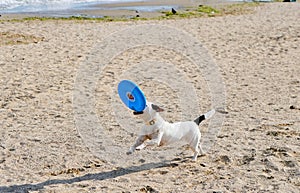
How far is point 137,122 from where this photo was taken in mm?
6609

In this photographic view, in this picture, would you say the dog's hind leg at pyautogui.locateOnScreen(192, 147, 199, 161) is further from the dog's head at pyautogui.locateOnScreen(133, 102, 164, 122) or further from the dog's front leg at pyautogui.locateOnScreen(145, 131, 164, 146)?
the dog's head at pyautogui.locateOnScreen(133, 102, 164, 122)

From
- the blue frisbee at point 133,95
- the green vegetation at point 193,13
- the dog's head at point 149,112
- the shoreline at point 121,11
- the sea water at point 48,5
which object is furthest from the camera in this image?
the sea water at point 48,5

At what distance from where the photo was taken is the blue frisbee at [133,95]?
4359mm

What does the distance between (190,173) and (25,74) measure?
5.38m

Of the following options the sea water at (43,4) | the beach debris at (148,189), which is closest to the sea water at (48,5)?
the sea water at (43,4)

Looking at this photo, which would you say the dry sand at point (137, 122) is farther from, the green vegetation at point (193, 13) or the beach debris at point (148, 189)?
the green vegetation at point (193, 13)

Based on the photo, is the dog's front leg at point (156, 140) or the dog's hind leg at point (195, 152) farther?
the dog's hind leg at point (195, 152)

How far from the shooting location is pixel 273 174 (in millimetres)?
4660

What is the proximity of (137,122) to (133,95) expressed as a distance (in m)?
2.24

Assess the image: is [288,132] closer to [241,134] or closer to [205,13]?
[241,134]

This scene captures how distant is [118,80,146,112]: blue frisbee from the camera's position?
4.36 meters

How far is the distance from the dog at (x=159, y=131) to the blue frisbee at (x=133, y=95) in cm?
7

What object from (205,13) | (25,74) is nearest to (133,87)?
(25,74)

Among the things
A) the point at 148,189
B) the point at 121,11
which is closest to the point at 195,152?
the point at 148,189
